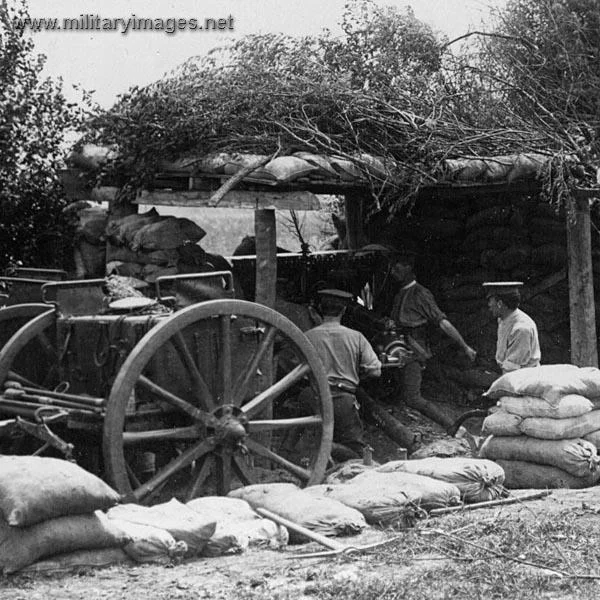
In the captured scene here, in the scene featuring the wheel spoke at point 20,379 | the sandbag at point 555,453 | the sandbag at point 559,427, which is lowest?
the sandbag at point 555,453

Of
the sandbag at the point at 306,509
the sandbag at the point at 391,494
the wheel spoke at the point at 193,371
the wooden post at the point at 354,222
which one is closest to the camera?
the sandbag at the point at 306,509

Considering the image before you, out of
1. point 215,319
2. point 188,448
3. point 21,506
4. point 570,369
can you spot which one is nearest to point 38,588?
point 21,506

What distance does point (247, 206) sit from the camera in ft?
30.5

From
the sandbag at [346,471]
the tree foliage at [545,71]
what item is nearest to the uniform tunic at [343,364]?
the sandbag at [346,471]

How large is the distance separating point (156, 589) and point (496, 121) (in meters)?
7.52

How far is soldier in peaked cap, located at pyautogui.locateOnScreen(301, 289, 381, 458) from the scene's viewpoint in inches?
352

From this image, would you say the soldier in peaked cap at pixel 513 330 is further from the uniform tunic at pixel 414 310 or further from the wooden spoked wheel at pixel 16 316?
the wooden spoked wheel at pixel 16 316

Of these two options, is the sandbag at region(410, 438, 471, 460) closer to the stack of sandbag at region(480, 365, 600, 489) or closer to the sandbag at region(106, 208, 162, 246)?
the stack of sandbag at region(480, 365, 600, 489)

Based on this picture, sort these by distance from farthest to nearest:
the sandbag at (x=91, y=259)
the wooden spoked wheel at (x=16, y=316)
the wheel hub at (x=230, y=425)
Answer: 1. the sandbag at (x=91, y=259)
2. the wooden spoked wheel at (x=16, y=316)
3. the wheel hub at (x=230, y=425)

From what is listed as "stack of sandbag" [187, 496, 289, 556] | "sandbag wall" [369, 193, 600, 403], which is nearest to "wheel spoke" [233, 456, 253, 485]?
"stack of sandbag" [187, 496, 289, 556]

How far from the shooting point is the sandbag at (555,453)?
7.70m

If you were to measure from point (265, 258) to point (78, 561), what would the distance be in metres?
4.58

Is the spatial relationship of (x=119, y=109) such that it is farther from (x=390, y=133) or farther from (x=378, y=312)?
(x=378, y=312)

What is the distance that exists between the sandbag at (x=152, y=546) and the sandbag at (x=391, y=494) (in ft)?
4.18
